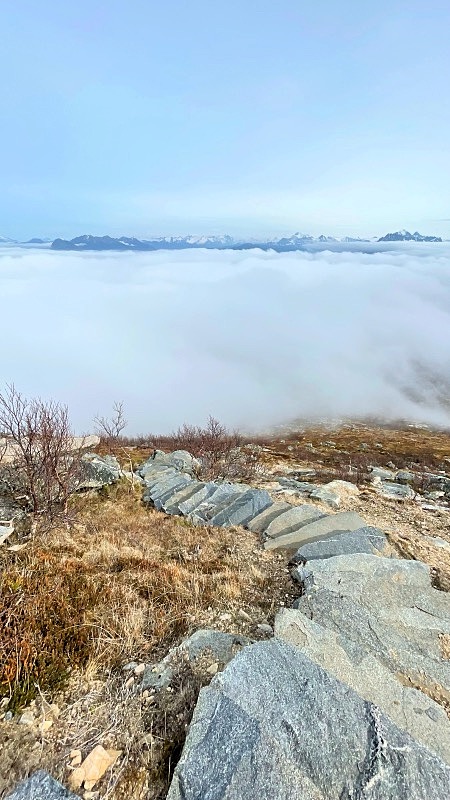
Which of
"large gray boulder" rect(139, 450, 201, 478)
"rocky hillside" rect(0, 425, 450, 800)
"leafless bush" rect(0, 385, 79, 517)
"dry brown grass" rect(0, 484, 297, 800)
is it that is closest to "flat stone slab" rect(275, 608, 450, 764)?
"rocky hillside" rect(0, 425, 450, 800)

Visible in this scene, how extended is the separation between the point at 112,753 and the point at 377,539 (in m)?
7.48

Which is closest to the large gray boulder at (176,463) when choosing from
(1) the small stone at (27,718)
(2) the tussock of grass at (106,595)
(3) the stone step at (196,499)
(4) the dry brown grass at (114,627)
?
(3) the stone step at (196,499)

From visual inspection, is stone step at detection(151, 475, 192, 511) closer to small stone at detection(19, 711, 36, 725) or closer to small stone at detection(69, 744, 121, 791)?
small stone at detection(19, 711, 36, 725)

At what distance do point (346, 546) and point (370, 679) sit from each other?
4.30 meters

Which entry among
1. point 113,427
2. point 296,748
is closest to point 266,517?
point 296,748

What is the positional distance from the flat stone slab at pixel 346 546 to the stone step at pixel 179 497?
5593mm

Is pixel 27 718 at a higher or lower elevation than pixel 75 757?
lower

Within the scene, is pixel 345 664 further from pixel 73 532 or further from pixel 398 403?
pixel 398 403

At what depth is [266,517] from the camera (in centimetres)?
1170

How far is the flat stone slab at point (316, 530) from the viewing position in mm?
9562

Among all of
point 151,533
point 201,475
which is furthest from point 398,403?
point 151,533

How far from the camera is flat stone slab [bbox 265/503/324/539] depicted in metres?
10.6

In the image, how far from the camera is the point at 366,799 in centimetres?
315

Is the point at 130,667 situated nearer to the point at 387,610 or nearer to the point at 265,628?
the point at 265,628
